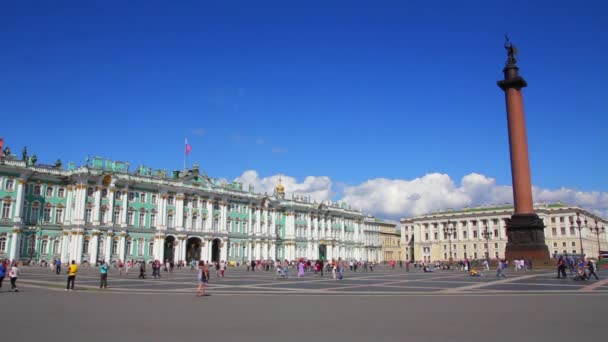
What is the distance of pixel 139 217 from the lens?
236 ft

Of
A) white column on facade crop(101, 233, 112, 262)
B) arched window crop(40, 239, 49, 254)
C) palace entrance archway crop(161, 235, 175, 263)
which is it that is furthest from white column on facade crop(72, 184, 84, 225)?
palace entrance archway crop(161, 235, 175, 263)

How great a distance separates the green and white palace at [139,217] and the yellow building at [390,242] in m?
38.7

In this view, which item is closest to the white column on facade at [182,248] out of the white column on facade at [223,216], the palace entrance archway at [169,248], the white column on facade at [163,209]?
the palace entrance archway at [169,248]

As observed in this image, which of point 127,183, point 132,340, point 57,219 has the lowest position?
point 132,340

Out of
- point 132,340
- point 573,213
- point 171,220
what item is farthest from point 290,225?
point 132,340

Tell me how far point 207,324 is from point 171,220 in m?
66.4

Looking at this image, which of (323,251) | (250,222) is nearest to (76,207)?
(250,222)

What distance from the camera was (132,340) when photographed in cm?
967

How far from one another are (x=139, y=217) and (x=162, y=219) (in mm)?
3472

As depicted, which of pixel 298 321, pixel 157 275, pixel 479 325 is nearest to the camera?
pixel 479 325

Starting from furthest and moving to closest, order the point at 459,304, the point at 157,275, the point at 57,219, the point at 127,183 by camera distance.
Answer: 1. the point at 127,183
2. the point at 57,219
3. the point at 157,275
4. the point at 459,304

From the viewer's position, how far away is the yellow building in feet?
445

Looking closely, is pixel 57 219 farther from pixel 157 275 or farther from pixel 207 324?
pixel 207 324

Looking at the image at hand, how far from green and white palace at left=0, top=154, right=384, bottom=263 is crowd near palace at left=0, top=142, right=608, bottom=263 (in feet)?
0.42
